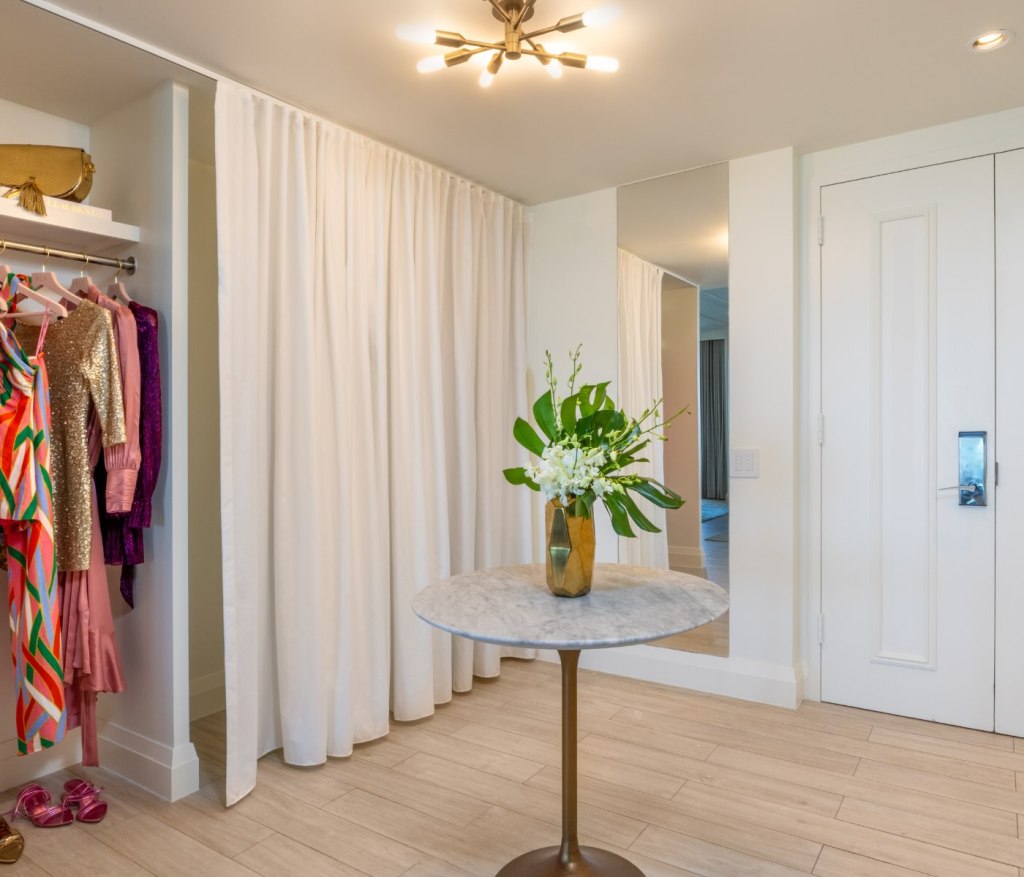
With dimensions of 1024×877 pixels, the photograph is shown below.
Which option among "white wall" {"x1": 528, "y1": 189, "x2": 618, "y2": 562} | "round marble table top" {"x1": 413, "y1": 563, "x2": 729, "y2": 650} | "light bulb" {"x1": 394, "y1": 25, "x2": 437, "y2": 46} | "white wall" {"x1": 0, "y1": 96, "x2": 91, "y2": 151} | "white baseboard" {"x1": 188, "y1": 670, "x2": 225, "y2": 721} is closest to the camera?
"round marble table top" {"x1": 413, "y1": 563, "x2": 729, "y2": 650}

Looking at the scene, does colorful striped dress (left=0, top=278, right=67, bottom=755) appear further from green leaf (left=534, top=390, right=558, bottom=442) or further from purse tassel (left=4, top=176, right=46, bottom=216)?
green leaf (left=534, top=390, right=558, bottom=442)

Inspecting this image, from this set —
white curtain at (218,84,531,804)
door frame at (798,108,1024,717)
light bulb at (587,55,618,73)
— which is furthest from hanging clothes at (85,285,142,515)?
door frame at (798,108,1024,717)

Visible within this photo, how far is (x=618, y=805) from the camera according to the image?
94.7 inches

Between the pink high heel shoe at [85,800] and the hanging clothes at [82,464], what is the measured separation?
0.32m

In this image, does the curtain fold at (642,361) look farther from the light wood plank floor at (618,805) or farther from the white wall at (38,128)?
the white wall at (38,128)

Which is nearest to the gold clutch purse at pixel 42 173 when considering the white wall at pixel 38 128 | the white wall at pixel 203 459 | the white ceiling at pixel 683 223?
the white wall at pixel 38 128

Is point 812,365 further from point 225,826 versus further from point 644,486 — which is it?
point 225,826

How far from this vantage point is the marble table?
157 centimetres

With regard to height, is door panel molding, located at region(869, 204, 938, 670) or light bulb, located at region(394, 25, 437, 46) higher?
light bulb, located at region(394, 25, 437, 46)

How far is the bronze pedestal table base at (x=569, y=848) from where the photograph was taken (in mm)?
1931

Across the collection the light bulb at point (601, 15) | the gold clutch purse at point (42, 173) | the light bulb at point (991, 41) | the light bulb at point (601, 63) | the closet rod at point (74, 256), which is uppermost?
the light bulb at point (991, 41)

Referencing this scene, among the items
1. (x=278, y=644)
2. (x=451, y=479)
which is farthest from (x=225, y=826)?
(x=451, y=479)

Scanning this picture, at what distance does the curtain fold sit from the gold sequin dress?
2399mm

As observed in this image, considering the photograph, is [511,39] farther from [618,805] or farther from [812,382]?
[618,805]
